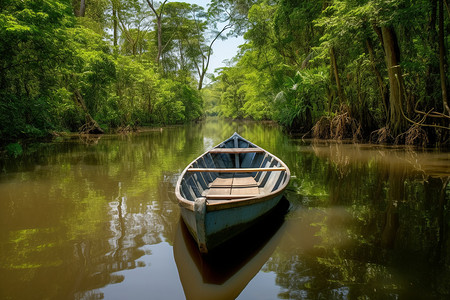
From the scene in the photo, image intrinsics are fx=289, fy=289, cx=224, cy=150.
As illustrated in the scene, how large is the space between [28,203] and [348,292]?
5.31 metres

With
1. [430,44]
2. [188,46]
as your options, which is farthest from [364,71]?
[188,46]

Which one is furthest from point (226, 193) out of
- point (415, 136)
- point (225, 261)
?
point (415, 136)

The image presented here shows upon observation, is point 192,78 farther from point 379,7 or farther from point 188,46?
point 379,7

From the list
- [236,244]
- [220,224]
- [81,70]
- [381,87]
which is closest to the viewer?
[220,224]

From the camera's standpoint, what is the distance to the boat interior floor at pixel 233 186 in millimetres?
5137

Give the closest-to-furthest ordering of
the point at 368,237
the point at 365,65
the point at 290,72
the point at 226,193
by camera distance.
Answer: the point at 368,237
the point at 226,193
the point at 365,65
the point at 290,72

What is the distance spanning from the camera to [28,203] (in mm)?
5176

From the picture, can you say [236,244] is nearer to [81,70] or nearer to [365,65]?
[365,65]

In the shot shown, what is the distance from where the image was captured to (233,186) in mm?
5629

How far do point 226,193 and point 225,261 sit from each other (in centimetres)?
209

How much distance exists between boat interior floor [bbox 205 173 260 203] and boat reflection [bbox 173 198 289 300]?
32.5 inches

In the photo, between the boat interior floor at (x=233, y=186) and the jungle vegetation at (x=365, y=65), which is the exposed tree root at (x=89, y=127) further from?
the boat interior floor at (x=233, y=186)

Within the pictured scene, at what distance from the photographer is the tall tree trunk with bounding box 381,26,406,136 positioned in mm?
10503

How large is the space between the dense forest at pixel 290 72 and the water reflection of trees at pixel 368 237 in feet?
14.3
